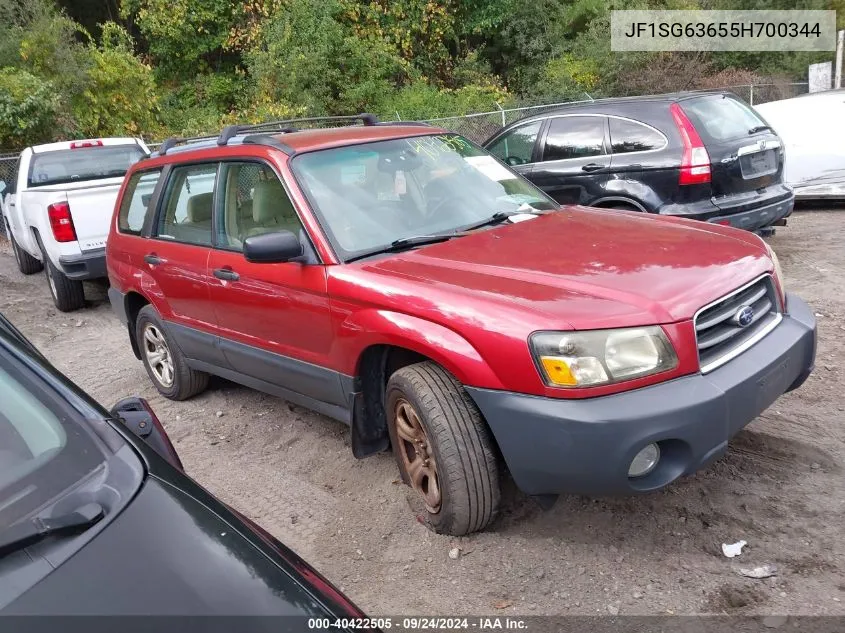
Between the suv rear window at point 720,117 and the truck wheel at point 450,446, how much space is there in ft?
15.2

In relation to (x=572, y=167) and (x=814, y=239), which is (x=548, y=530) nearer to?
(x=572, y=167)

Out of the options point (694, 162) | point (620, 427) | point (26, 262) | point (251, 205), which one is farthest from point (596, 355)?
point (26, 262)

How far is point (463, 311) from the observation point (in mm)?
2953

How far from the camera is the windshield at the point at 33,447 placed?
1.81 meters

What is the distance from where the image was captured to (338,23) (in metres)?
20.2

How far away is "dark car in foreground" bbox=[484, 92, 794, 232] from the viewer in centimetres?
651

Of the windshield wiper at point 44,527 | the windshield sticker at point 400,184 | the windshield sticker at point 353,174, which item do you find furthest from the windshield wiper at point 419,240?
the windshield wiper at point 44,527

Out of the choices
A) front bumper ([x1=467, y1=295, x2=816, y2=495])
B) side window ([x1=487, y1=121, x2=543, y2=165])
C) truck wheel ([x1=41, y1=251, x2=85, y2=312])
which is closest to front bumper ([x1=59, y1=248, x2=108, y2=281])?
truck wheel ([x1=41, y1=251, x2=85, y2=312])

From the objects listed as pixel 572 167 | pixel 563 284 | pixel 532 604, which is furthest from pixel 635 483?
pixel 572 167

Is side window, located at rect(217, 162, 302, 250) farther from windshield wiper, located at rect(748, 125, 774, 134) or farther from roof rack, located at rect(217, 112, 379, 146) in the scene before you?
windshield wiper, located at rect(748, 125, 774, 134)

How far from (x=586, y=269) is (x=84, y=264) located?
6314mm

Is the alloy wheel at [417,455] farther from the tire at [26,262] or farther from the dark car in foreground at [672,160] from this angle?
the tire at [26,262]

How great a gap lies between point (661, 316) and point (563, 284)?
16.0 inches

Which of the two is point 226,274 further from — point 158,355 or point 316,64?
point 316,64
